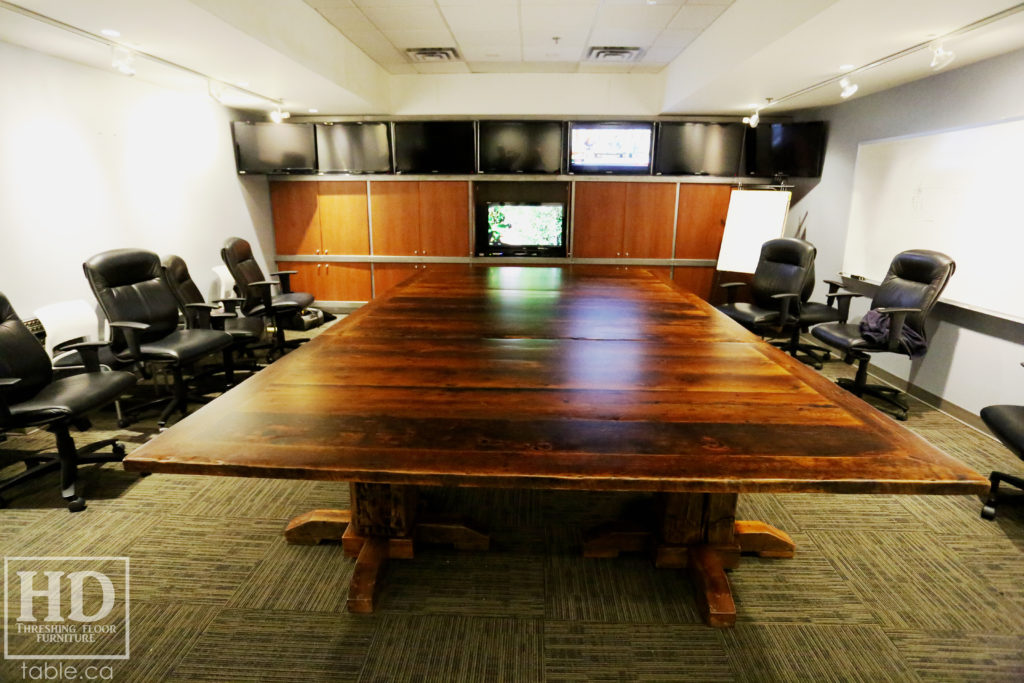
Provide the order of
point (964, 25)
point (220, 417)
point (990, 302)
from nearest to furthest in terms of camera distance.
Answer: point (220, 417) → point (964, 25) → point (990, 302)

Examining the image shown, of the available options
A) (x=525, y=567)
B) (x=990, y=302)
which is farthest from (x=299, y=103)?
(x=990, y=302)

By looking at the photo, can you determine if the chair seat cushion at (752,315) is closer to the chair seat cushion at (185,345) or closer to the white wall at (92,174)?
the chair seat cushion at (185,345)

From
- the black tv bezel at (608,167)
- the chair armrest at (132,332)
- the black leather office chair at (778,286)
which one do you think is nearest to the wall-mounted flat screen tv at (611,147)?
the black tv bezel at (608,167)

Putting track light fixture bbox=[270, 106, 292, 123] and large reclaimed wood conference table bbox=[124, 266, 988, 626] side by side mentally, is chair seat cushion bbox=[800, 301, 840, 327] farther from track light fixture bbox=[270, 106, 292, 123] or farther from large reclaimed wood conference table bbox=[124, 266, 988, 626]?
track light fixture bbox=[270, 106, 292, 123]

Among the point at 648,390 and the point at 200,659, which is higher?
the point at 648,390

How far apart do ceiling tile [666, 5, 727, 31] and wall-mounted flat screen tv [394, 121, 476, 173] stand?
102 inches

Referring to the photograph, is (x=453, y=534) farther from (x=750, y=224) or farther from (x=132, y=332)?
(x=750, y=224)

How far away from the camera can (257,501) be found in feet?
9.06

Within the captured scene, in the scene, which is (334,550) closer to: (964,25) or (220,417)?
(220,417)

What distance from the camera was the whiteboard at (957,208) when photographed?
3.42m

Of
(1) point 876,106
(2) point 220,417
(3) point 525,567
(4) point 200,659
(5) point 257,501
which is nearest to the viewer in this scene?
(2) point 220,417

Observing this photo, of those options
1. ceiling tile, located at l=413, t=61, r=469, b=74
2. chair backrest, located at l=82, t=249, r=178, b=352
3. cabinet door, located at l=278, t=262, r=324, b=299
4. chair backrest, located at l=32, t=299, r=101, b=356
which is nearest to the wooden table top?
chair backrest, located at l=82, t=249, r=178, b=352

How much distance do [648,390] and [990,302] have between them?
127 inches

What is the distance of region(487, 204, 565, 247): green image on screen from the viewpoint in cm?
655
